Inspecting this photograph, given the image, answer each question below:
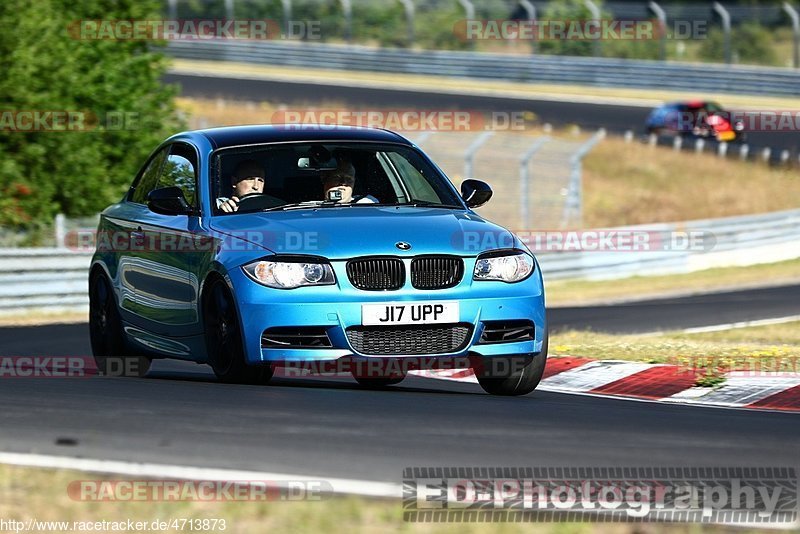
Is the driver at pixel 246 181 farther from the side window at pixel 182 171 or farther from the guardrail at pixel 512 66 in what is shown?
the guardrail at pixel 512 66

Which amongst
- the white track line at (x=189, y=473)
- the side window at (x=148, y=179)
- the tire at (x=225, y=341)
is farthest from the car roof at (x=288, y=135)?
the white track line at (x=189, y=473)

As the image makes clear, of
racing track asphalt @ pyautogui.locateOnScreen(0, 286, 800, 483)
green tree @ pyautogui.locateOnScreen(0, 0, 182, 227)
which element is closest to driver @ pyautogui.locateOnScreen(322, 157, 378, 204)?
racing track asphalt @ pyautogui.locateOnScreen(0, 286, 800, 483)

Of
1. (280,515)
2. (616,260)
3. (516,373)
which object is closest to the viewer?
(280,515)

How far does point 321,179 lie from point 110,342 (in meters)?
2.26

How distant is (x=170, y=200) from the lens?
9602 mm

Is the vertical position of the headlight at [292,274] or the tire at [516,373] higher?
the headlight at [292,274]

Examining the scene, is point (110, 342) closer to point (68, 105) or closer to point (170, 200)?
point (170, 200)

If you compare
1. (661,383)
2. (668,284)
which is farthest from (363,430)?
(668,284)

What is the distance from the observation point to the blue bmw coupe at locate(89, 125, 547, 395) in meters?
8.57

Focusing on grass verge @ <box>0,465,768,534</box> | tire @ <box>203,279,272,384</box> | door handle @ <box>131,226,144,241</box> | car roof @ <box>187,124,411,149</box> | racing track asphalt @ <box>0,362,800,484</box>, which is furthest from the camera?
door handle @ <box>131,226,144,241</box>

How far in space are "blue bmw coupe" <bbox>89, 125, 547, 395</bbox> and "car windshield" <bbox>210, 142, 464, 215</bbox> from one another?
1 centimetres

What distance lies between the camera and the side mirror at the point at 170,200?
961 cm

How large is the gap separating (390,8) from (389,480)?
5071cm

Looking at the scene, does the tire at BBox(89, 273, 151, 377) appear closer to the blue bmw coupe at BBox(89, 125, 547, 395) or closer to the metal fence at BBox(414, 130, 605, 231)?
the blue bmw coupe at BBox(89, 125, 547, 395)
